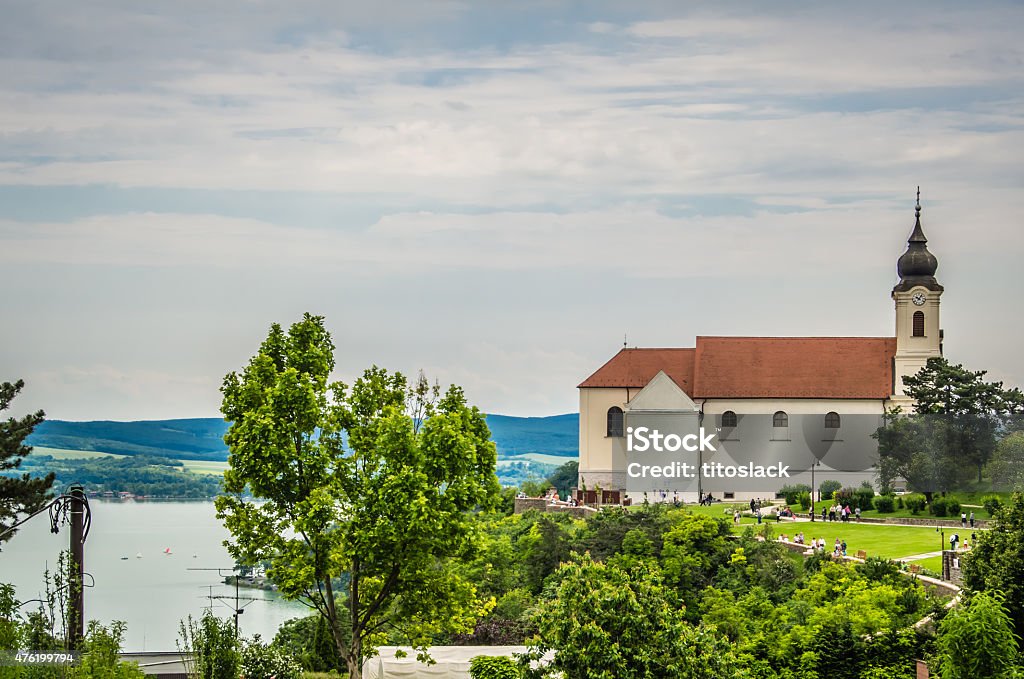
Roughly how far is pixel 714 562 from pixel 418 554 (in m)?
21.4

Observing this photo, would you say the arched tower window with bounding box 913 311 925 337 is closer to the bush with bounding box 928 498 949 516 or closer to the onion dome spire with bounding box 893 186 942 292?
the onion dome spire with bounding box 893 186 942 292

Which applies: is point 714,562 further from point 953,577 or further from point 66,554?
point 66,554

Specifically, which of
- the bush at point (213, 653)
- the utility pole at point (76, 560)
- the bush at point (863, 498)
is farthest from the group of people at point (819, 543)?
the utility pole at point (76, 560)

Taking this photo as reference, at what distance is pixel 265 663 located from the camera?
Result: 82.2ft

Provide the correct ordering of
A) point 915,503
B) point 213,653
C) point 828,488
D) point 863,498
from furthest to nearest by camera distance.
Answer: point 828,488, point 863,498, point 915,503, point 213,653

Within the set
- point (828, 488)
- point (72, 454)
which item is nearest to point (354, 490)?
point (828, 488)

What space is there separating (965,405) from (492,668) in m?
36.7

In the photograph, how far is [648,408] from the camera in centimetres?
6756

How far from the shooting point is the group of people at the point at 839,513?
51531 millimetres

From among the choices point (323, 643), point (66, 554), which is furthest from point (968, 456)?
point (66, 554)

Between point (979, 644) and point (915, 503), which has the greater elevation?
point (915, 503)

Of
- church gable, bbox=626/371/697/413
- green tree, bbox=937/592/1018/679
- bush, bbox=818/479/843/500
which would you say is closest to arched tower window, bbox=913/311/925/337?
bush, bbox=818/479/843/500

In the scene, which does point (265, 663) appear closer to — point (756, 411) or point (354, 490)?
point (354, 490)

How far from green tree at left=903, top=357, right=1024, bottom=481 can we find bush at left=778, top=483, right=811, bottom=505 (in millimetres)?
6526
